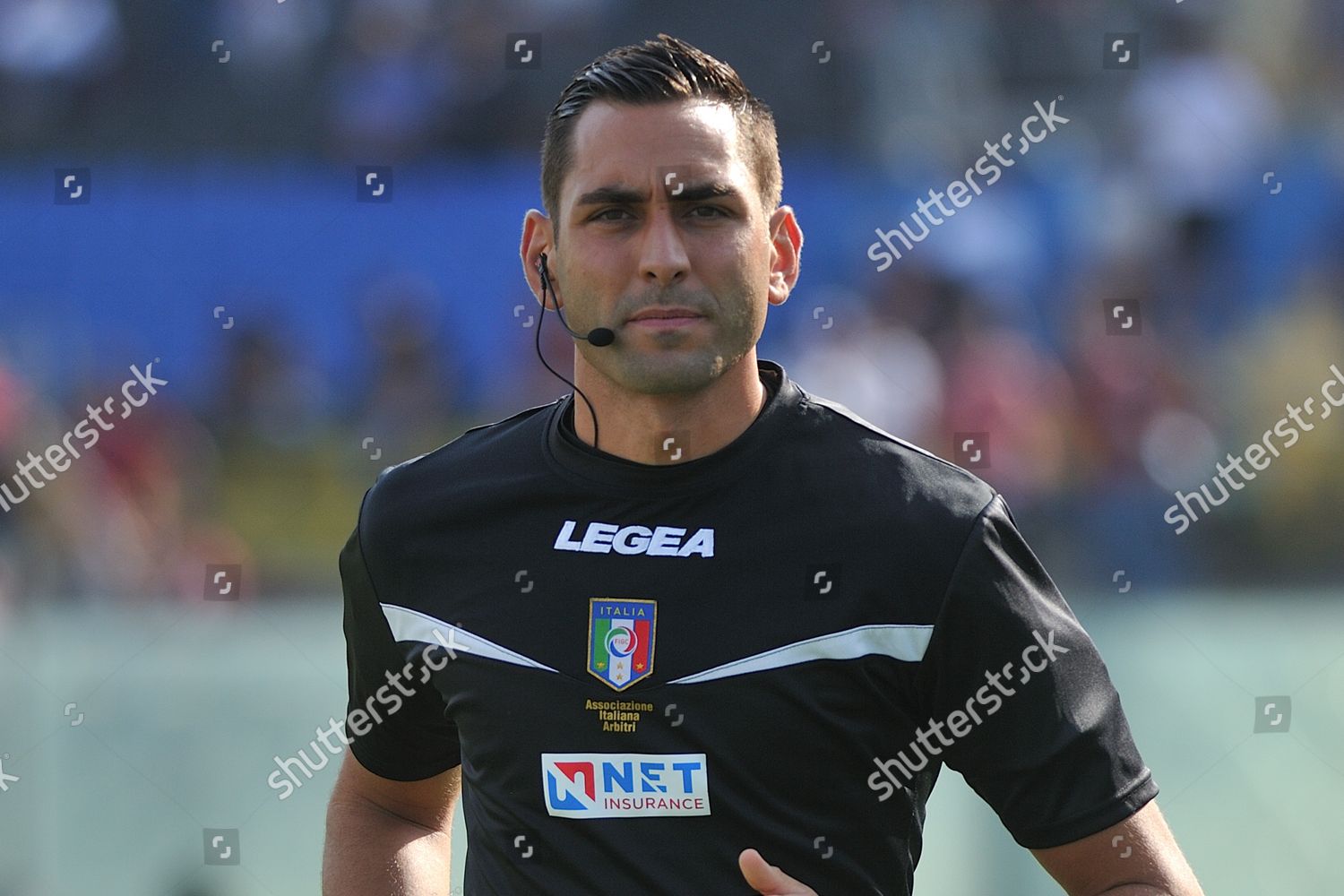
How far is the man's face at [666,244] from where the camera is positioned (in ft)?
7.11

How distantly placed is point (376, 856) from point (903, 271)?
465 cm

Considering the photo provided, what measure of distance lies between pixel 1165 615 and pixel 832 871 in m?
2.74

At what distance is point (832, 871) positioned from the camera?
82.4 inches

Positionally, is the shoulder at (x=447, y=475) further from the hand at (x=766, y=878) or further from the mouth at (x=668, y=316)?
the hand at (x=766, y=878)

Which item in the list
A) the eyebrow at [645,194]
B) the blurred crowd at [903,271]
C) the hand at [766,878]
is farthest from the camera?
the blurred crowd at [903,271]

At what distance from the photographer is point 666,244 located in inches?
84.9

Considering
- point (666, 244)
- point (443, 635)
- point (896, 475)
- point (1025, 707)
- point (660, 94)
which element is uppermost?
point (660, 94)

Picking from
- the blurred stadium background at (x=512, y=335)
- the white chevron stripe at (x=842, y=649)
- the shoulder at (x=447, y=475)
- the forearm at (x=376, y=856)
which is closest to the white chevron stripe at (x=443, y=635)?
the shoulder at (x=447, y=475)

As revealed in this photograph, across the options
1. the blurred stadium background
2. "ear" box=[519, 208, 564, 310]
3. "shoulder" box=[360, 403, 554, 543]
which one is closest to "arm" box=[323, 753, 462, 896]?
"shoulder" box=[360, 403, 554, 543]

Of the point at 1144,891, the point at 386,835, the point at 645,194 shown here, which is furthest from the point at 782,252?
the point at 386,835

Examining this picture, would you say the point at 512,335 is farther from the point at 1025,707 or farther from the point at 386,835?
the point at 1025,707

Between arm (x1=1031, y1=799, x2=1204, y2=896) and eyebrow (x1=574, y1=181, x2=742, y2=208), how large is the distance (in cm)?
99

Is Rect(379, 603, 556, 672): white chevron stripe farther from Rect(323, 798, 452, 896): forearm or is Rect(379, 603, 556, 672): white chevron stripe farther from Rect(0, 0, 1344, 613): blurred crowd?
Rect(0, 0, 1344, 613): blurred crowd

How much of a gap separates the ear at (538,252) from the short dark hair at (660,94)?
0.08 feet
